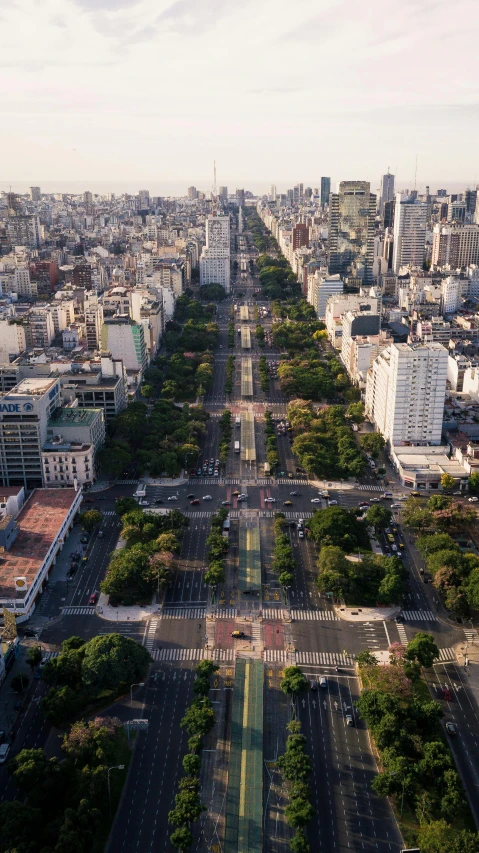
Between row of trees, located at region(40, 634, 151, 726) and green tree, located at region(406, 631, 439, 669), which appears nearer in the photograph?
row of trees, located at region(40, 634, 151, 726)

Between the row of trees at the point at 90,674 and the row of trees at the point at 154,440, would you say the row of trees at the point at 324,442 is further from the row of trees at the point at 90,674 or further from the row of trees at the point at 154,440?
the row of trees at the point at 90,674

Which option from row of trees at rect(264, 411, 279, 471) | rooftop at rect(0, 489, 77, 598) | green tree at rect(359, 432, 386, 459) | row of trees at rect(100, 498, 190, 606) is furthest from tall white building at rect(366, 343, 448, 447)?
rooftop at rect(0, 489, 77, 598)

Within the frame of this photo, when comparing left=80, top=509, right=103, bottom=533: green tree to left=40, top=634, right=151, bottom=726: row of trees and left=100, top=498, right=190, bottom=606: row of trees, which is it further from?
left=40, top=634, right=151, bottom=726: row of trees

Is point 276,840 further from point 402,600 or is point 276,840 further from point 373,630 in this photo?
point 402,600

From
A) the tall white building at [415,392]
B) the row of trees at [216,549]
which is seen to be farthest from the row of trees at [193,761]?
the tall white building at [415,392]

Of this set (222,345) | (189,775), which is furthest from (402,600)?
(222,345)

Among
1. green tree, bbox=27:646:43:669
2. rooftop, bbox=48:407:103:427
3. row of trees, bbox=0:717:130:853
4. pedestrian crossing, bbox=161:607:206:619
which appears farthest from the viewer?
rooftop, bbox=48:407:103:427
